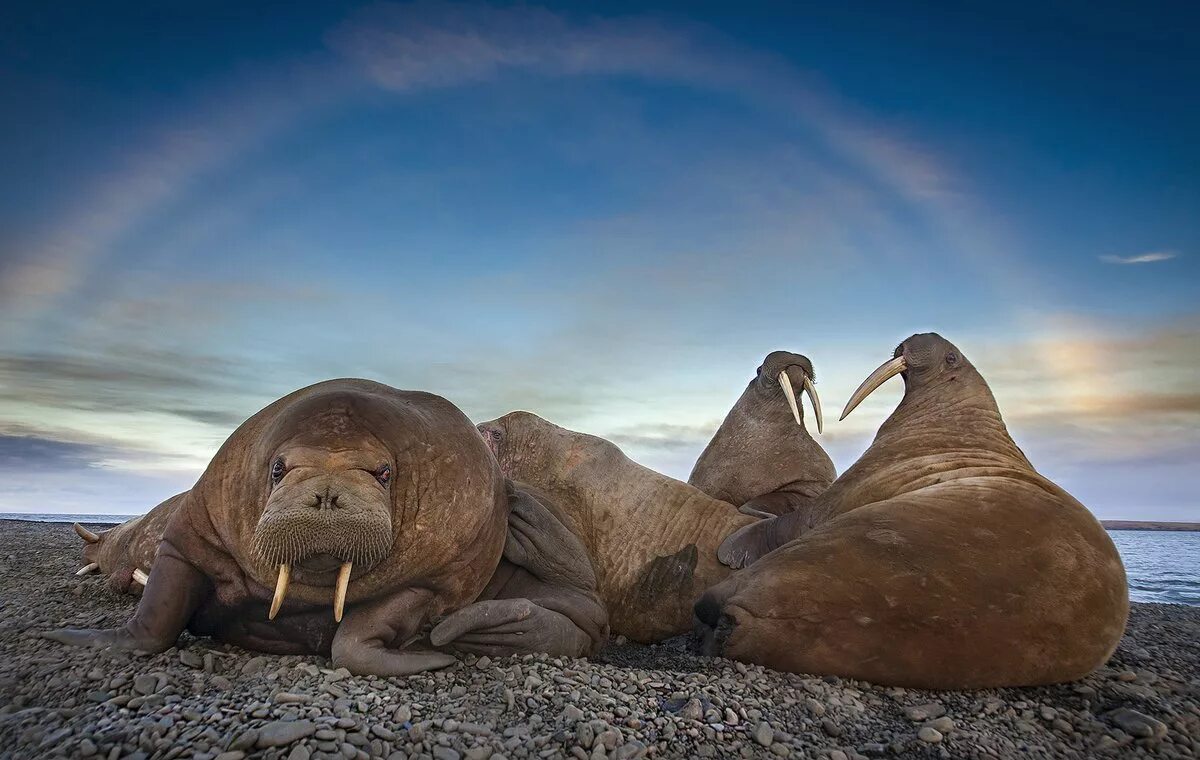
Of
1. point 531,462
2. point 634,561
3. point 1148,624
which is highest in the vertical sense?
point 531,462

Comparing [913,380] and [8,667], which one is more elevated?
[913,380]

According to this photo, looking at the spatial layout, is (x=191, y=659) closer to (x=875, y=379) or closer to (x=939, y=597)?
(x=939, y=597)

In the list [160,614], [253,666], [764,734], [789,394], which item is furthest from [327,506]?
[789,394]

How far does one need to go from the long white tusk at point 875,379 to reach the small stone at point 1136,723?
3.49 m

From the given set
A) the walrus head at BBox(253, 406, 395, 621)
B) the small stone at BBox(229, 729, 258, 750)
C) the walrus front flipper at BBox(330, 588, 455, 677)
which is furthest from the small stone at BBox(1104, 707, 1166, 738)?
the small stone at BBox(229, 729, 258, 750)

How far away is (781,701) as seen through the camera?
134 inches

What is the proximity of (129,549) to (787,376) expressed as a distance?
5810 mm

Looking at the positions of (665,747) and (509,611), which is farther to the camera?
(509,611)

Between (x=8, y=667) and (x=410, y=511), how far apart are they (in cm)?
176

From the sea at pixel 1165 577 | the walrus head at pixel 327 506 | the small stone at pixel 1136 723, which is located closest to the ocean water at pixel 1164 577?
the sea at pixel 1165 577

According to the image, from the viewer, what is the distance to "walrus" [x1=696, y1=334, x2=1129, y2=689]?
376cm

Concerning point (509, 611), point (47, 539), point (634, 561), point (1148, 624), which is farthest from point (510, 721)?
point (47, 539)

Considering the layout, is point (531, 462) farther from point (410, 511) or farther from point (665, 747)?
point (665, 747)

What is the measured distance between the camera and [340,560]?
3176 millimetres
